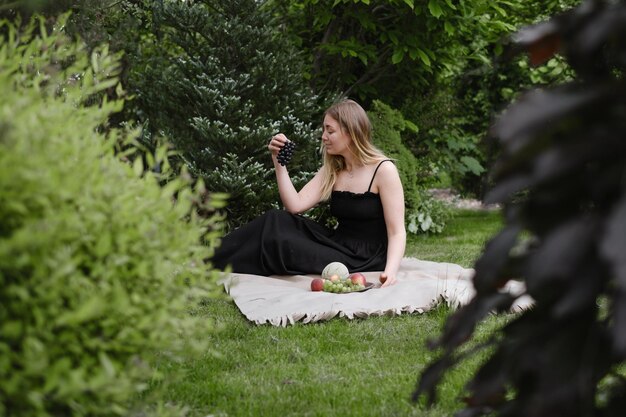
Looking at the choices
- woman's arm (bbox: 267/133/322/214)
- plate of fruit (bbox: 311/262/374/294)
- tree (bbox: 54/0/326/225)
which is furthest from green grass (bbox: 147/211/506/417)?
tree (bbox: 54/0/326/225)

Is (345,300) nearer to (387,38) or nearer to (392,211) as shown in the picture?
(392,211)

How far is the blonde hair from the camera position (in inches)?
186

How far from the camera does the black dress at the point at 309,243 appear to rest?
4773 mm

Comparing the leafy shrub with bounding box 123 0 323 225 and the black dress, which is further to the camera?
the leafy shrub with bounding box 123 0 323 225

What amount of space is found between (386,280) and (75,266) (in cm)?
311

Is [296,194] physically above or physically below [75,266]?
below

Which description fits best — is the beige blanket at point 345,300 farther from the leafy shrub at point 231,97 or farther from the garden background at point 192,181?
the leafy shrub at point 231,97

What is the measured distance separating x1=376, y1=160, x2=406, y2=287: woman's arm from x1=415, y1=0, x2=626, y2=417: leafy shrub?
3.16 meters

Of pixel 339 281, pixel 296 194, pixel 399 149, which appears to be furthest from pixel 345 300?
pixel 399 149

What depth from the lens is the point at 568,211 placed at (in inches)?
49.4

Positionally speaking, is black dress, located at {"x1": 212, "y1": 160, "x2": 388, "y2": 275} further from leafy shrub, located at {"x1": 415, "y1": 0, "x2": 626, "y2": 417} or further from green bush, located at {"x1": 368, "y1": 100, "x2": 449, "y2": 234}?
leafy shrub, located at {"x1": 415, "y1": 0, "x2": 626, "y2": 417}

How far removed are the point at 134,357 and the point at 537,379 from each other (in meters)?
0.81

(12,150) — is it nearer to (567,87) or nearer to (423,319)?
(567,87)

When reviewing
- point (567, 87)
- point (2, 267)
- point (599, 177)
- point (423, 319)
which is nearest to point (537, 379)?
point (599, 177)
